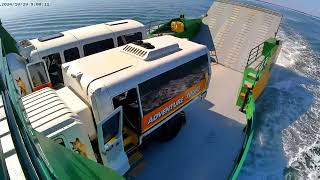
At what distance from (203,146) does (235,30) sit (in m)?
8.86

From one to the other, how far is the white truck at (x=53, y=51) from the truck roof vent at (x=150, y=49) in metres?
3.34

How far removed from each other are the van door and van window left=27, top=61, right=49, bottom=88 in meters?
4.92

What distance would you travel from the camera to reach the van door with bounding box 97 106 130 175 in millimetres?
6684

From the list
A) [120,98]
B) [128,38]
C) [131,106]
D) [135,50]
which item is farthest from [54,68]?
[131,106]

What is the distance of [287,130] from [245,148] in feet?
15.1

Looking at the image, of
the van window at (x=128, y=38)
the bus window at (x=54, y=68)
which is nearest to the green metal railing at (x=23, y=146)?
the bus window at (x=54, y=68)

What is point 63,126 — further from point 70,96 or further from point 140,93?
point 140,93

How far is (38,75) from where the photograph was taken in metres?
10.3

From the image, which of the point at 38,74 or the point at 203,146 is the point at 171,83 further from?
the point at 38,74

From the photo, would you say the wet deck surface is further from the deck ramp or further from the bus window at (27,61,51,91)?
the bus window at (27,61,51,91)

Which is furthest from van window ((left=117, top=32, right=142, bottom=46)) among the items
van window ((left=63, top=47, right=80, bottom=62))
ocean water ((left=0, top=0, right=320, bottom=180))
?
ocean water ((left=0, top=0, right=320, bottom=180))

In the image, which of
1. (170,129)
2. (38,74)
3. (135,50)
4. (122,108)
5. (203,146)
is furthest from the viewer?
(38,74)

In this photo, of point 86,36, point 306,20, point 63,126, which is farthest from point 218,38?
point 306,20

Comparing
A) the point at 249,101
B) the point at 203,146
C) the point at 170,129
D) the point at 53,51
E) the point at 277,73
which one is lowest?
the point at 277,73
